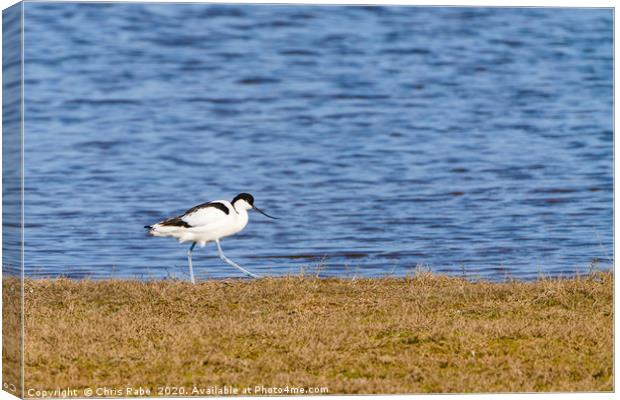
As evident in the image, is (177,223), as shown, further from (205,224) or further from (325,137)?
(325,137)

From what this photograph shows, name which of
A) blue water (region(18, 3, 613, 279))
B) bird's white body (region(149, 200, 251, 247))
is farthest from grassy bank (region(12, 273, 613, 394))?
blue water (region(18, 3, 613, 279))

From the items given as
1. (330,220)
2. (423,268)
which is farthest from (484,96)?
(423,268)

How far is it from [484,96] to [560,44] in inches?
73.5

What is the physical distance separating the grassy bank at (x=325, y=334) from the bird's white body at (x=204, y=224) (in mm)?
847

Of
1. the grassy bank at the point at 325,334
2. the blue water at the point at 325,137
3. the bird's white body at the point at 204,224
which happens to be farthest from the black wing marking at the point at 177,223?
the grassy bank at the point at 325,334

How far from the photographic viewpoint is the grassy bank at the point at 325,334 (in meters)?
7.61

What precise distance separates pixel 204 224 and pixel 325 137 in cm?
916

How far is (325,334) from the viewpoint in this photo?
27.1 ft

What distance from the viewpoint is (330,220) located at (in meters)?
14.0

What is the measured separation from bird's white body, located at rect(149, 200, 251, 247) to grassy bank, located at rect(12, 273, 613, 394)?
0.85 metres

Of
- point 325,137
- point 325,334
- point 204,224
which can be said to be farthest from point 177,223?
point 325,137

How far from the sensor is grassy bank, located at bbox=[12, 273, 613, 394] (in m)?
7.61

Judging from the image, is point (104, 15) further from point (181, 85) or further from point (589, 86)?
point (589, 86)

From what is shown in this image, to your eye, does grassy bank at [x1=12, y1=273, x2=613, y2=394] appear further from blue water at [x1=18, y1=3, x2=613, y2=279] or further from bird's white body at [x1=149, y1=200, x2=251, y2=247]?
blue water at [x1=18, y1=3, x2=613, y2=279]
